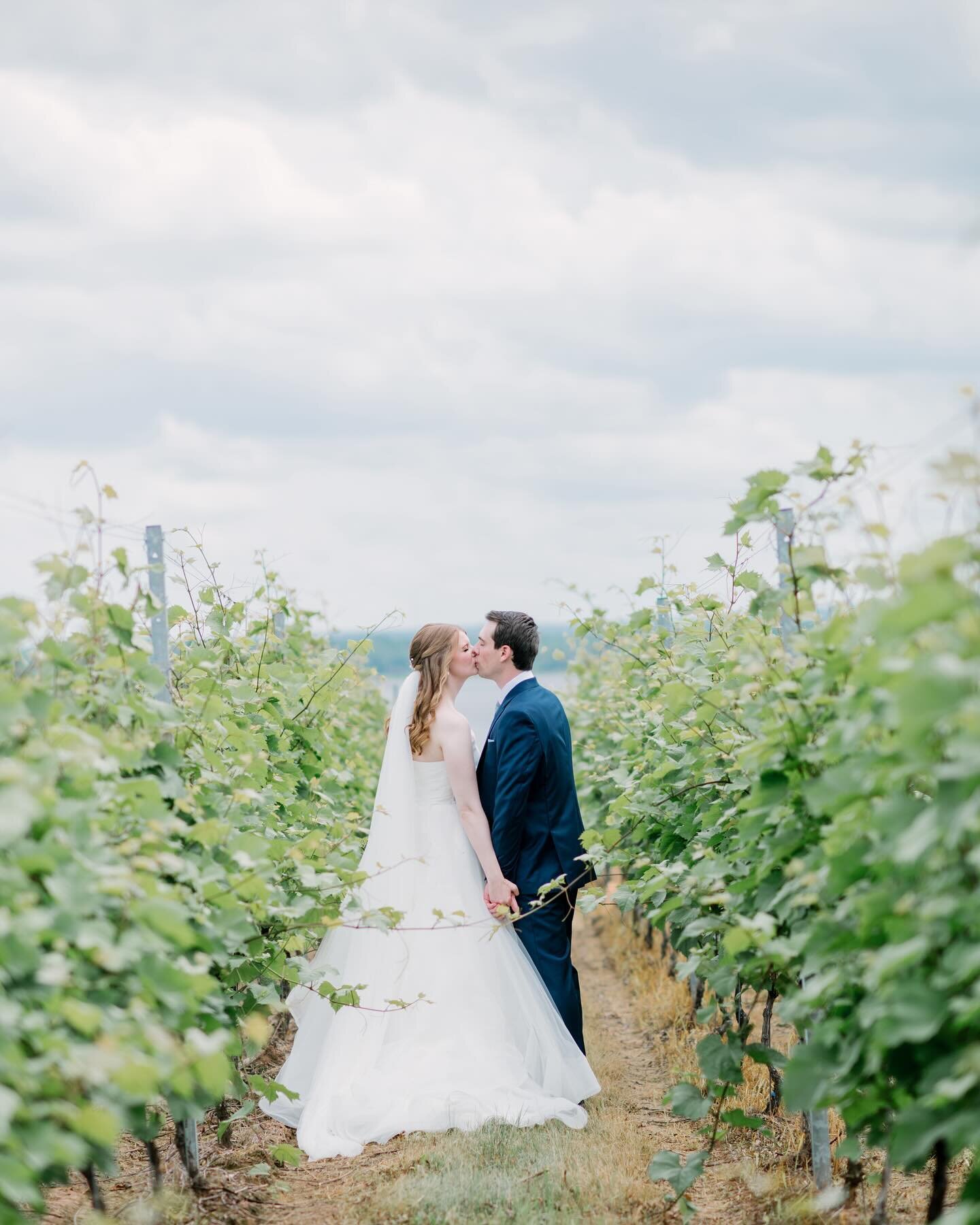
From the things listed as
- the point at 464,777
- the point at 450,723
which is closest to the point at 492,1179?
the point at 464,777

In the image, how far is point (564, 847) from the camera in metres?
5.74

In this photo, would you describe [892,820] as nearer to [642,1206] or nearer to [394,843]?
[642,1206]

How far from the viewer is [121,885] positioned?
2.43 m

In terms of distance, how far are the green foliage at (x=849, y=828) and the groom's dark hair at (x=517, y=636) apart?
1366mm

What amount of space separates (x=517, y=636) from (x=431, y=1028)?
191 cm

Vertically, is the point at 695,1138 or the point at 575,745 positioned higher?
the point at 575,745

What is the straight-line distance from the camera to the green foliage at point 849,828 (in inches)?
85.4

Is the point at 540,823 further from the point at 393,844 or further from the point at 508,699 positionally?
the point at 393,844

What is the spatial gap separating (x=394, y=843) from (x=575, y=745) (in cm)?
632

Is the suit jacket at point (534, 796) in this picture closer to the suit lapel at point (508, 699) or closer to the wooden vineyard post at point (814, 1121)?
the suit lapel at point (508, 699)

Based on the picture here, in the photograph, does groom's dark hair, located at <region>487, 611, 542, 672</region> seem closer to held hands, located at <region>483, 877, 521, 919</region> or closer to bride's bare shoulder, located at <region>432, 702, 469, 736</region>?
bride's bare shoulder, located at <region>432, 702, 469, 736</region>

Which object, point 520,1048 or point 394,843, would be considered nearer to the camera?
point 520,1048

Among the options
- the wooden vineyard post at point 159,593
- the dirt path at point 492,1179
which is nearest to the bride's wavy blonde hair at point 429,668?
the wooden vineyard post at point 159,593

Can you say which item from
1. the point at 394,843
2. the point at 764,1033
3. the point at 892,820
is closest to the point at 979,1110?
the point at 892,820
